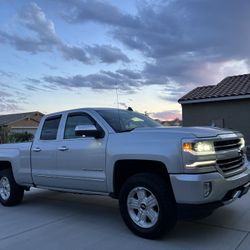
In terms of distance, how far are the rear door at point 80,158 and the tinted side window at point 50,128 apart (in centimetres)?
28

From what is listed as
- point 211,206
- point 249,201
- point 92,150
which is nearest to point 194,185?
point 211,206

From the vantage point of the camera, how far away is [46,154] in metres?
6.76

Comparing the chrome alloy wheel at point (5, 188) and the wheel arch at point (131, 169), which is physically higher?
the wheel arch at point (131, 169)

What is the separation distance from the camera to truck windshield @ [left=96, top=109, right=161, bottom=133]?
19.5 feet

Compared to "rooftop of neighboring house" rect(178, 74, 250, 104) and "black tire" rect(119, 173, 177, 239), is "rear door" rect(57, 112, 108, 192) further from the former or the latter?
"rooftop of neighboring house" rect(178, 74, 250, 104)

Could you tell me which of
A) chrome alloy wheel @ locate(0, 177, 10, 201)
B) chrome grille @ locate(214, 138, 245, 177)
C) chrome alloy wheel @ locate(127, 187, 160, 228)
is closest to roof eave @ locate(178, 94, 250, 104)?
chrome grille @ locate(214, 138, 245, 177)

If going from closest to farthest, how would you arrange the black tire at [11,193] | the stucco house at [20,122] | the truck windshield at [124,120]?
the truck windshield at [124,120], the black tire at [11,193], the stucco house at [20,122]

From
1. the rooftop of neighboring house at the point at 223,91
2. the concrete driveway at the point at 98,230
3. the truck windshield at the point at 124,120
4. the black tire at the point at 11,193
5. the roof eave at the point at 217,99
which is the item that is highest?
the rooftop of neighboring house at the point at 223,91

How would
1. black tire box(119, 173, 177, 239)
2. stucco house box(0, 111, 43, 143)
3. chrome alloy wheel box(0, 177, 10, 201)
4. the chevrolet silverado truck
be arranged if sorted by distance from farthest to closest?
stucco house box(0, 111, 43, 143) < chrome alloy wheel box(0, 177, 10, 201) < black tire box(119, 173, 177, 239) < the chevrolet silverado truck

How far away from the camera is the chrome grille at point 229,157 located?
4.96 meters

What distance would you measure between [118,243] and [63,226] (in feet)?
4.41

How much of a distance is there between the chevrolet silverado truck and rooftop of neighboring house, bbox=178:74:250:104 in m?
9.59

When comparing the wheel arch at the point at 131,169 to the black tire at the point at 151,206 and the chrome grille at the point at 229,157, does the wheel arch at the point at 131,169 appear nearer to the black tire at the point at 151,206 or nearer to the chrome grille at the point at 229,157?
the black tire at the point at 151,206

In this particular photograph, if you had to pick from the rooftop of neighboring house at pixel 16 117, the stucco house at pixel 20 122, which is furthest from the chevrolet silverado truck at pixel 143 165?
the rooftop of neighboring house at pixel 16 117
